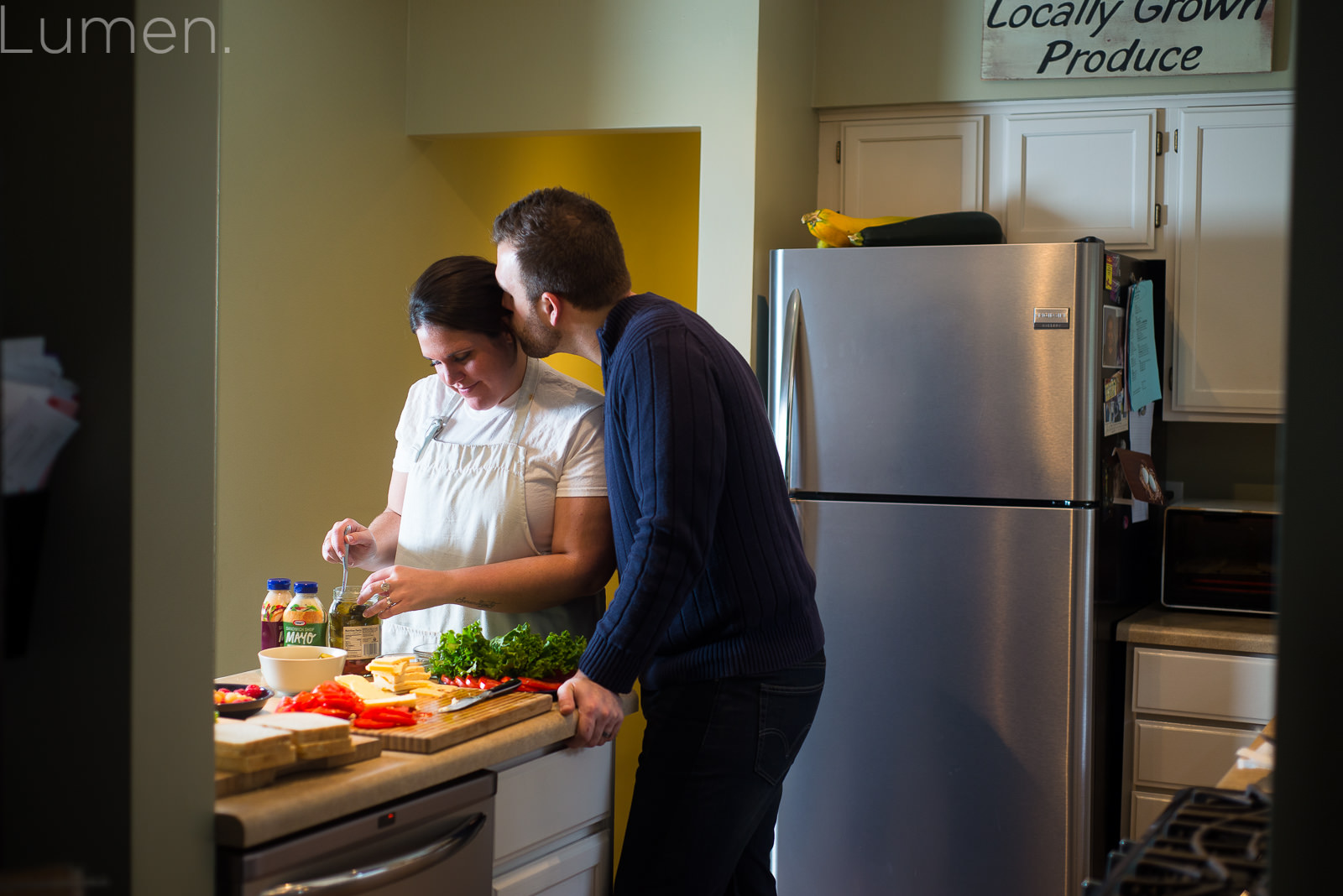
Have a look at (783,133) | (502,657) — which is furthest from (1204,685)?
(502,657)

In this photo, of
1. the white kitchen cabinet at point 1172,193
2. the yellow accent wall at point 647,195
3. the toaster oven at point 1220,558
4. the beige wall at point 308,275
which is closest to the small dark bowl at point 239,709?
the beige wall at point 308,275

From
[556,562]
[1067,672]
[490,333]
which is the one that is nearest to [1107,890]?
[556,562]

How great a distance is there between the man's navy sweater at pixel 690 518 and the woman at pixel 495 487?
7.5 inches

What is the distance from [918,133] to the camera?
330 centimetres

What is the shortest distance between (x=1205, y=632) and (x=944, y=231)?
1094 millimetres

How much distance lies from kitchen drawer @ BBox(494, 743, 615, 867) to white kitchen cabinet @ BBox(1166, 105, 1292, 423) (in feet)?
6.65

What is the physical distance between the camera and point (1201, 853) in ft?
2.71

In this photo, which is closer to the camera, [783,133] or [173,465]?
[173,465]

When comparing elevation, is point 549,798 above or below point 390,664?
below

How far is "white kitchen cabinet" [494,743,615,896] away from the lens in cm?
151

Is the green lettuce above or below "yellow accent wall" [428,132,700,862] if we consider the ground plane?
below

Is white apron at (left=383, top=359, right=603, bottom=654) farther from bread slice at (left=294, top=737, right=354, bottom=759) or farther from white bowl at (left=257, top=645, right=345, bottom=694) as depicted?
bread slice at (left=294, top=737, right=354, bottom=759)

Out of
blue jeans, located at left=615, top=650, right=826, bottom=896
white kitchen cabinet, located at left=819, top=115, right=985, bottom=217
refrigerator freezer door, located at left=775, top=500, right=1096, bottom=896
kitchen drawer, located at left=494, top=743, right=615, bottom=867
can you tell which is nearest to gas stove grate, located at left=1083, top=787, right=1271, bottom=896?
blue jeans, located at left=615, top=650, right=826, bottom=896

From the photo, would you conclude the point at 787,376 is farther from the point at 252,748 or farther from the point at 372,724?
the point at 252,748
